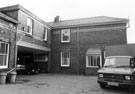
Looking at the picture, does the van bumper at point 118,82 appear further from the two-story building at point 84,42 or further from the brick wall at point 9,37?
the two-story building at point 84,42

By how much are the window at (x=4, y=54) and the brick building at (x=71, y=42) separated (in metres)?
2.46

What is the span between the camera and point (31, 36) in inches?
530

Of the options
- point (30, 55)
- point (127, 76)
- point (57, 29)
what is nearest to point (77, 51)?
point (57, 29)

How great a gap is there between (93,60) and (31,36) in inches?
314

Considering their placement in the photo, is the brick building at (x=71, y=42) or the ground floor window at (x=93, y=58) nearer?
the brick building at (x=71, y=42)

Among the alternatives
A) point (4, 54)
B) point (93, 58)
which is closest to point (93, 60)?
point (93, 58)

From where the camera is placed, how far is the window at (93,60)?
15.4m

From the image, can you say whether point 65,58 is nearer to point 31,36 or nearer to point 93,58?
point 93,58

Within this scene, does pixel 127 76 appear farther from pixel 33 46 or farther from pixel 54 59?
pixel 54 59

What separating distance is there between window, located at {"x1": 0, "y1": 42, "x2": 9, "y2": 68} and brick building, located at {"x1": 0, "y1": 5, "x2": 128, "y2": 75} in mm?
2458

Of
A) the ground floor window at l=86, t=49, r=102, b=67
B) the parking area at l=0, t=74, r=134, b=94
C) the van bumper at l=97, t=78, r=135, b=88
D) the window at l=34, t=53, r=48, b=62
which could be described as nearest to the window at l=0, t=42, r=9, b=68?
the parking area at l=0, t=74, r=134, b=94

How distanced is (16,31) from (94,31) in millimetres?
9872

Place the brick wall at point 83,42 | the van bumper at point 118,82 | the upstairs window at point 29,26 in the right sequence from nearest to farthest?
the van bumper at point 118,82 < the upstairs window at point 29,26 < the brick wall at point 83,42

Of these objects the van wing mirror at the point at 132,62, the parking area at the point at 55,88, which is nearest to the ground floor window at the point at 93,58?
the parking area at the point at 55,88
